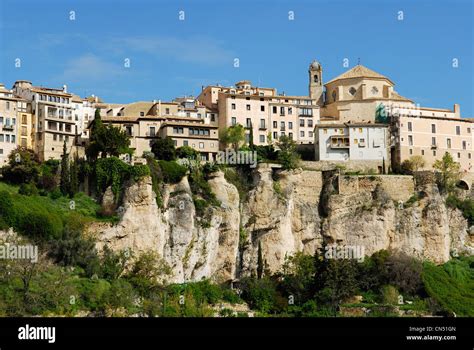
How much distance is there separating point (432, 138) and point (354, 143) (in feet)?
21.5

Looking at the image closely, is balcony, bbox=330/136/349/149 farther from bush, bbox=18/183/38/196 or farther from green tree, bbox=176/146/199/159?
bush, bbox=18/183/38/196

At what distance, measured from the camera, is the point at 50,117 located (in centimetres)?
6844

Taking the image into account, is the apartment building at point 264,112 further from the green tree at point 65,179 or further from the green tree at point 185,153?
the green tree at point 65,179

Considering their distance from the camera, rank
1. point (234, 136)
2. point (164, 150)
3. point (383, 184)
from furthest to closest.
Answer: point (234, 136) → point (383, 184) → point (164, 150)

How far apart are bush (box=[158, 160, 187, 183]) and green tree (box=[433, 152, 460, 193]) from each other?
18771mm

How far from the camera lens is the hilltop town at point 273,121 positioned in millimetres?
68125

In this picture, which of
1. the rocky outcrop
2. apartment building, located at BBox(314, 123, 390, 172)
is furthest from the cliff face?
apartment building, located at BBox(314, 123, 390, 172)

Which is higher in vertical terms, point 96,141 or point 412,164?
point 96,141

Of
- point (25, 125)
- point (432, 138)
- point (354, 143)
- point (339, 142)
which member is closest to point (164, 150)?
point (25, 125)

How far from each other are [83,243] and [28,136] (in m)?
12.4

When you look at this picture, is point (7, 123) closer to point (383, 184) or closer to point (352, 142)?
point (352, 142)

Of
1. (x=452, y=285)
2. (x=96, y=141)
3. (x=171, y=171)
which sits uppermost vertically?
(x=96, y=141)

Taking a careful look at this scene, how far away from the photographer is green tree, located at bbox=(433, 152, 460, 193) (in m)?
72.8
